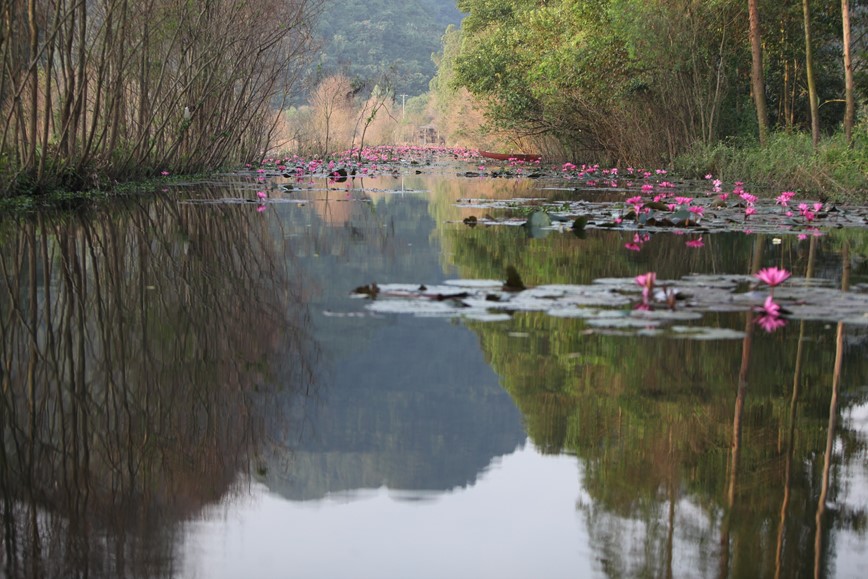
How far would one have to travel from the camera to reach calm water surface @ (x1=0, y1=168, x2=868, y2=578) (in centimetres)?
233

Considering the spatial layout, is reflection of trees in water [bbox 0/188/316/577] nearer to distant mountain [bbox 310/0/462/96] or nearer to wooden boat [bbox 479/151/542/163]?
wooden boat [bbox 479/151/542/163]

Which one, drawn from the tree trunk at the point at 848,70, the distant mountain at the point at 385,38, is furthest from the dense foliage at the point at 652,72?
the distant mountain at the point at 385,38

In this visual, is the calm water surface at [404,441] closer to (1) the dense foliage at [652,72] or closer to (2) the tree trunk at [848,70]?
(2) the tree trunk at [848,70]

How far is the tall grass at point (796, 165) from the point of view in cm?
1416

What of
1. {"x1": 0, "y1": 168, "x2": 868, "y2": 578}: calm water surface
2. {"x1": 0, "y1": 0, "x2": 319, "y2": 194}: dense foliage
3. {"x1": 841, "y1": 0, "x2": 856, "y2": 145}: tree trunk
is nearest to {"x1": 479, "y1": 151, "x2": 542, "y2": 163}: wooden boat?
{"x1": 0, "y1": 0, "x2": 319, "y2": 194}: dense foliage

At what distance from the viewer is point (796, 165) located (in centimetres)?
1556

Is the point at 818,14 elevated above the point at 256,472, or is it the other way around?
the point at 818,14

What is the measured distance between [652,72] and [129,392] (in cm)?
2323

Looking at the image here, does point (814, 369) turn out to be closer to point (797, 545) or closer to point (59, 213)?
point (797, 545)

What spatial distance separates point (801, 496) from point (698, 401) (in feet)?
2.86

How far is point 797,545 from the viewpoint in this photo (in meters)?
2.35

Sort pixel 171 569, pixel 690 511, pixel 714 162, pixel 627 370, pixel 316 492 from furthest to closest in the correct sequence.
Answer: pixel 714 162 < pixel 627 370 < pixel 316 492 < pixel 690 511 < pixel 171 569

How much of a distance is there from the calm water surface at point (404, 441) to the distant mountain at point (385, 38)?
76.6 metres

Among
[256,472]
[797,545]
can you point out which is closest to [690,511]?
[797,545]
